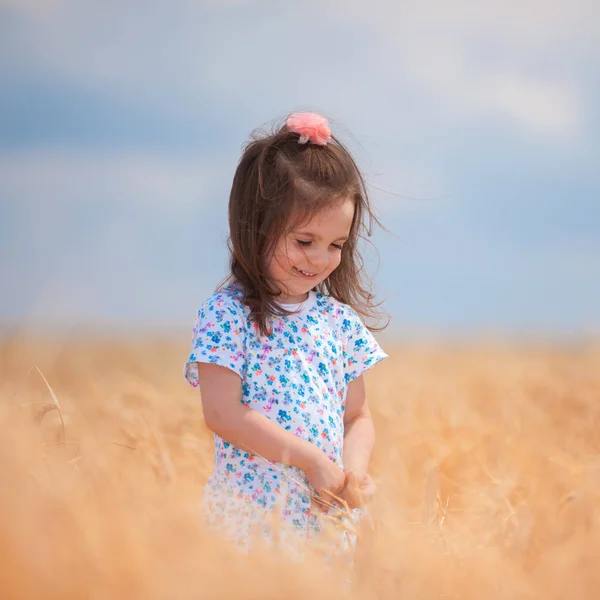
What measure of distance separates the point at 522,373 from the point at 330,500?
1.85 m

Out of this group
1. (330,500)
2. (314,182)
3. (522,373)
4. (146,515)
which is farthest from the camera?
(522,373)

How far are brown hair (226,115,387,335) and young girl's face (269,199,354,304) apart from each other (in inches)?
0.8

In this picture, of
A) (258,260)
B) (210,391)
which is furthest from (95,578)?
(258,260)

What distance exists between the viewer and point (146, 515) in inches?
31.1

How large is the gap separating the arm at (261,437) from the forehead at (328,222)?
1.39ft

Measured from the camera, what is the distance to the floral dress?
1893mm

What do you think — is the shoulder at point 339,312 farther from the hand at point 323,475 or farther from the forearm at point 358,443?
the hand at point 323,475

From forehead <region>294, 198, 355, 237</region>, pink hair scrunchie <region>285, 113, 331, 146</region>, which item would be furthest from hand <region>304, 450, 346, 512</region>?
pink hair scrunchie <region>285, 113, 331, 146</region>

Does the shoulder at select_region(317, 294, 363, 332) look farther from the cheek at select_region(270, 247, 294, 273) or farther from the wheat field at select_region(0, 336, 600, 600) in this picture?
the wheat field at select_region(0, 336, 600, 600)

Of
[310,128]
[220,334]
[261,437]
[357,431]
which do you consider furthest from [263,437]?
[310,128]

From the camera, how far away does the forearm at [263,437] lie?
5.89ft

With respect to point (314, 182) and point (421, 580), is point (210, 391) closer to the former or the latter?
point (314, 182)

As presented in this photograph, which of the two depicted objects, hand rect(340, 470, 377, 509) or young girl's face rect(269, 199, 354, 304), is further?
young girl's face rect(269, 199, 354, 304)

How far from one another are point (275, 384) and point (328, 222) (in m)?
0.42
